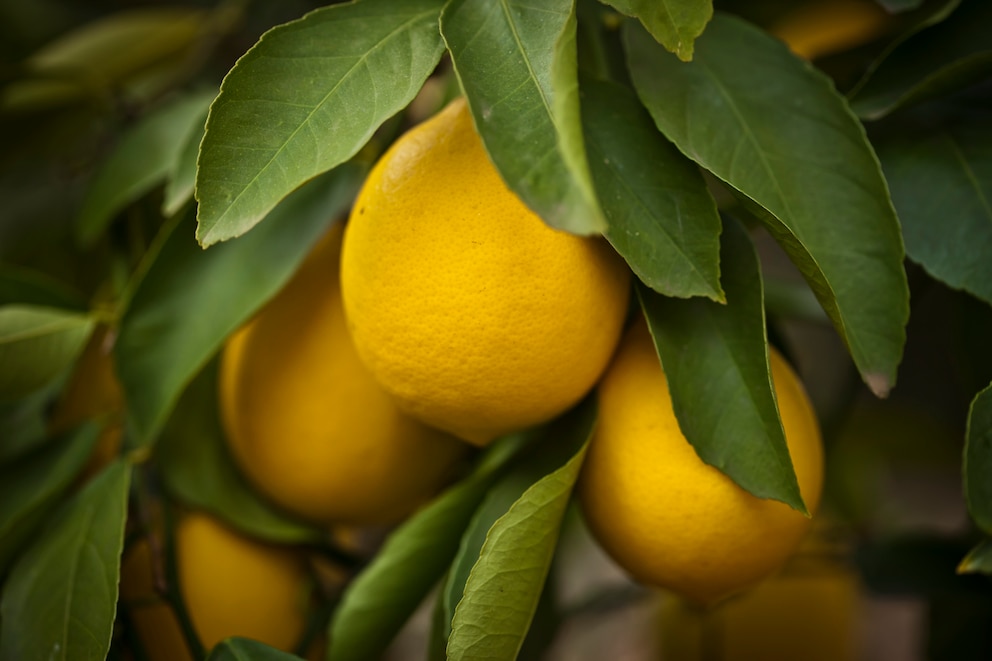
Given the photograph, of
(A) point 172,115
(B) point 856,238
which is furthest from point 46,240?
(B) point 856,238

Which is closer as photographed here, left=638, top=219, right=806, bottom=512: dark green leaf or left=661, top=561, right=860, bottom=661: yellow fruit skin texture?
left=638, top=219, right=806, bottom=512: dark green leaf

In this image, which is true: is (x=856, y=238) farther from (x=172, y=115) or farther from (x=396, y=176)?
(x=172, y=115)

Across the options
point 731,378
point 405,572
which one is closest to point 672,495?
point 731,378

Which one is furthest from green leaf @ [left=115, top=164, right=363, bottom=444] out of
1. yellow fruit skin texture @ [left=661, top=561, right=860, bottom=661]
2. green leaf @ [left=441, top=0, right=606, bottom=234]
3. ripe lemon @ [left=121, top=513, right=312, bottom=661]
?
yellow fruit skin texture @ [left=661, top=561, right=860, bottom=661]

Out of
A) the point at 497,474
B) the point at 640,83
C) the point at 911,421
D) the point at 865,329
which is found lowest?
the point at 911,421

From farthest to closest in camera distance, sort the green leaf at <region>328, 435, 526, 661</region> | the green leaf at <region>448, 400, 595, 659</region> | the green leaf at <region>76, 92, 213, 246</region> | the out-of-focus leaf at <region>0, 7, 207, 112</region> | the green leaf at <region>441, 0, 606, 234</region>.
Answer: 1. the out-of-focus leaf at <region>0, 7, 207, 112</region>
2. the green leaf at <region>76, 92, 213, 246</region>
3. the green leaf at <region>328, 435, 526, 661</region>
4. the green leaf at <region>448, 400, 595, 659</region>
5. the green leaf at <region>441, 0, 606, 234</region>

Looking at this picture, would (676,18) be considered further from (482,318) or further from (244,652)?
(244,652)

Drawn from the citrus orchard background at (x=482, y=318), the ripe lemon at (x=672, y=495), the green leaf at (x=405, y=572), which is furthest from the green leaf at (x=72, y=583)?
the ripe lemon at (x=672, y=495)

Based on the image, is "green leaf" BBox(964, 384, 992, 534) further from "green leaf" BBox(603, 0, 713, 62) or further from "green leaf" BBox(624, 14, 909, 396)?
"green leaf" BBox(603, 0, 713, 62)
